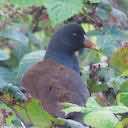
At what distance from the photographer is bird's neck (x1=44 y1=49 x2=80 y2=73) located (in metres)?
3.94

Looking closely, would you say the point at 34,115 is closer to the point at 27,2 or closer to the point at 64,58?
the point at 27,2

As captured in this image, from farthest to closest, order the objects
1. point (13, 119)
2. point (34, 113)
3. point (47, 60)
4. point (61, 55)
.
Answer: point (61, 55)
point (47, 60)
point (13, 119)
point (34, 113)

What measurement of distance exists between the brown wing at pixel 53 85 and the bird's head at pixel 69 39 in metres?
0.67

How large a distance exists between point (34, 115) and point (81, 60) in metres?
3.28

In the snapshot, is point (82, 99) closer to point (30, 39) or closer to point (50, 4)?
A: point (50, 4)

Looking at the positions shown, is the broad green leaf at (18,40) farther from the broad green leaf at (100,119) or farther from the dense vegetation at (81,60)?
the broad green leaf at (100,119)

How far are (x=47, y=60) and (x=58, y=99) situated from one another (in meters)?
0.85

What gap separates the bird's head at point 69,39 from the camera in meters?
4.12

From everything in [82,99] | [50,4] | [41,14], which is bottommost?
[82,99]

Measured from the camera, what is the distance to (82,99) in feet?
10.0

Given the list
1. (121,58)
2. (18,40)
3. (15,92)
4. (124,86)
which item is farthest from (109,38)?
(15,92)

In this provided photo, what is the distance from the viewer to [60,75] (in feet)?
10.8

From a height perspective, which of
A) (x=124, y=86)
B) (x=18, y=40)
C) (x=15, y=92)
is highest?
(x=15, y=92)

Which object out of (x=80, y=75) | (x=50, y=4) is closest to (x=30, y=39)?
(x=80, y=75)
